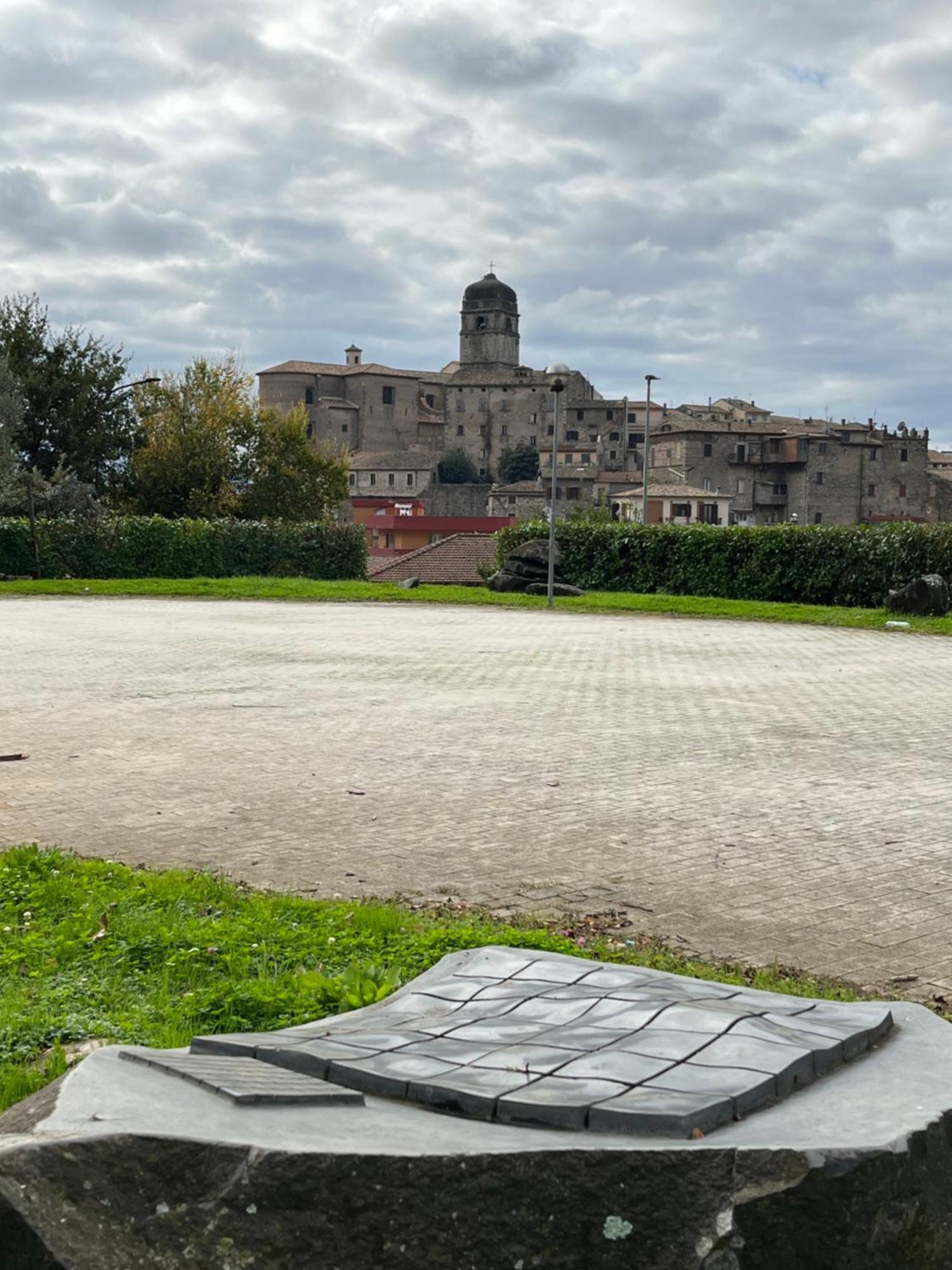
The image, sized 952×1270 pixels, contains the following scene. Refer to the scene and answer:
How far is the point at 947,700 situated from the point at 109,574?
32.9m

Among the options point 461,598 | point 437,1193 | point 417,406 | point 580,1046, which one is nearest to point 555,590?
point 461,598

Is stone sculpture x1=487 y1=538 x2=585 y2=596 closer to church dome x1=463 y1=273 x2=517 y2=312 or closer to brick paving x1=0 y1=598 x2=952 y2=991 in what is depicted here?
brick paving x1=0 y1=598 x2=952 y2=991

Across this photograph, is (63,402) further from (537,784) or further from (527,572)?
(537,784)

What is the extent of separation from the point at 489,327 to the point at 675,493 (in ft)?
217

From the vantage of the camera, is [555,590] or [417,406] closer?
Answer: [555,590]

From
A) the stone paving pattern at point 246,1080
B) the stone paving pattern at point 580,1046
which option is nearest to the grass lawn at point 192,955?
the stone paving pattern at point 580,1046

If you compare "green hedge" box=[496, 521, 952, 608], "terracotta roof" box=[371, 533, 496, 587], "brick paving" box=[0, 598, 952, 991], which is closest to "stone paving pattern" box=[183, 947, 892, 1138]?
"brick paving" box=[0, 598, 952, 991]

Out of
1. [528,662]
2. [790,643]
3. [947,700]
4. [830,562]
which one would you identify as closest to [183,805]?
[947,700]

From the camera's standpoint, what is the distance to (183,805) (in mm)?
8086

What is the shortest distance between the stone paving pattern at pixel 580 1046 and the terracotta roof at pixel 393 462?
460 feet

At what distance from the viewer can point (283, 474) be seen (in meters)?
62.2

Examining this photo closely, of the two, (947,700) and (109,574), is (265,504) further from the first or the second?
(947,700)

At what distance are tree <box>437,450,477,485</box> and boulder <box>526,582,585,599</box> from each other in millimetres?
114065

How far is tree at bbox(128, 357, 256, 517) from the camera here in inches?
2323
